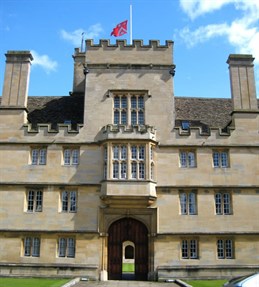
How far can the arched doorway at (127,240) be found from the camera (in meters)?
23.3

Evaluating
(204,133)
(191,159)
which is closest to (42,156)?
(191,159)

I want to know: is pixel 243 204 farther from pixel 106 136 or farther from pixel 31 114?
pixel 31 114

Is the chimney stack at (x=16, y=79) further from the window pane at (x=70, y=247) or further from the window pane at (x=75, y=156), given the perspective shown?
the window pane at (x=70, y=247)

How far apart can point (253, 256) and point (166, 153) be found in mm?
8785

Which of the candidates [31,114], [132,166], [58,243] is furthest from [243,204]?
[31,114]

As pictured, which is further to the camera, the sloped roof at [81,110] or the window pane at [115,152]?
the sloped roof at [81,110]

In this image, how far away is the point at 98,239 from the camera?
23.2m

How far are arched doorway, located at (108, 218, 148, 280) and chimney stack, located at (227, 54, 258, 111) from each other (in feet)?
36.3

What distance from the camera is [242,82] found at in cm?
2625

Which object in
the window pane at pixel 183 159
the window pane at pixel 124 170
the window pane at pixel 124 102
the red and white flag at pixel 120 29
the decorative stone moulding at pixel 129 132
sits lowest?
the window pane at pixel 124 170

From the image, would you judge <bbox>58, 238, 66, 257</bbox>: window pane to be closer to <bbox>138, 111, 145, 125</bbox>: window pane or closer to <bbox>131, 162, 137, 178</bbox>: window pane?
<bbox>131, 162, 137, 178</bbox>: window pane

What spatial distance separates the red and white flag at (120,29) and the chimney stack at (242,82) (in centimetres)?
835

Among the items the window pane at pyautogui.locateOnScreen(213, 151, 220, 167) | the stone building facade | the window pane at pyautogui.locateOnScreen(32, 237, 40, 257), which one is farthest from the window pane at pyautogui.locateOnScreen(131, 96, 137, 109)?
the window pane at pyautogui.locateOnScreen(32, 237, 40, 257)

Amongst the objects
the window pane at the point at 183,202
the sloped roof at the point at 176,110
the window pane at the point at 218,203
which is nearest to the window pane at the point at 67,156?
the sloped roof at the point at 176,110
